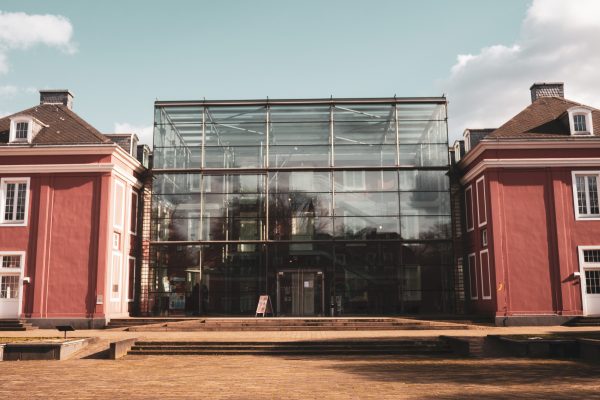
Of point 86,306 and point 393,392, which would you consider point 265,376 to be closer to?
point 393,392

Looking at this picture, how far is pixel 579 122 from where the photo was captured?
30.1 metres

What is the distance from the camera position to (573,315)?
2809cm

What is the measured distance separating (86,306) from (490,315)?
1937 cm

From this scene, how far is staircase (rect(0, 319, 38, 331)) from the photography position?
27438 mm

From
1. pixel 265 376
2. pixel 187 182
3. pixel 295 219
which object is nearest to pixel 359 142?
pixel 295 219

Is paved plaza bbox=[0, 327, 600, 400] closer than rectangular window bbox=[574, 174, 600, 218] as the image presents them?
Yes

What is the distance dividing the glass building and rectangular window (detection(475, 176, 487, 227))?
7.59 ft

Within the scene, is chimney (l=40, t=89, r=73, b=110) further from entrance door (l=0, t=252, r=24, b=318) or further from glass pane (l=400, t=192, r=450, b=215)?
glass pane (l=400, t=192, r=450, b=215)

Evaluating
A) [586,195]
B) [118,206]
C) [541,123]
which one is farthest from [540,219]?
[118,206]

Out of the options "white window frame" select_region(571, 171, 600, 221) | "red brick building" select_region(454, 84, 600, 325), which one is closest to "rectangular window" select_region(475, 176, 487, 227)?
"red brick building" select_region(454, 84, 600, 325)

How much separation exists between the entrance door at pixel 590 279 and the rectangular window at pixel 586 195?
1785mm

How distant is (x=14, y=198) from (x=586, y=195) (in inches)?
1101

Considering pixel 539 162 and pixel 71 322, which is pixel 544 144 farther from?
pixel 71 322

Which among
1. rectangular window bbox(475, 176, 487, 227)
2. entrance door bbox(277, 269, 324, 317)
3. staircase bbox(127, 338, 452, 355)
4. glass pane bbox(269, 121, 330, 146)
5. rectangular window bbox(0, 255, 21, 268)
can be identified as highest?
glass pane bbox(269, 121, 330, 146)
